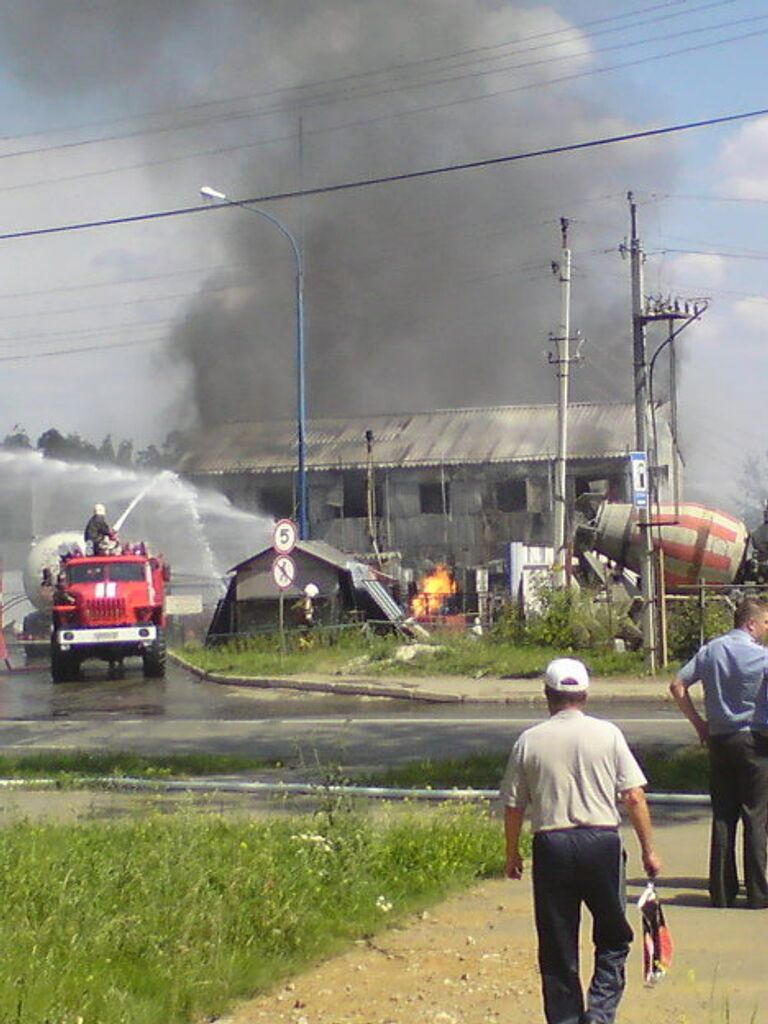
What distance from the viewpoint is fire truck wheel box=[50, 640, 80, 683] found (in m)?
29.9

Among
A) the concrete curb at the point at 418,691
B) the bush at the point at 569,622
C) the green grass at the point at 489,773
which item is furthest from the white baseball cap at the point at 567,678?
the bush at the point at 569,622

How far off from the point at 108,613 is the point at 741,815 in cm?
2283

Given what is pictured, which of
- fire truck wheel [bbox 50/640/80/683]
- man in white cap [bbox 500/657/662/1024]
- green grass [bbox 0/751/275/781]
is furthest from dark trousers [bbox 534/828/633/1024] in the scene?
fire truck wheel [bbox 50/640/80/683]

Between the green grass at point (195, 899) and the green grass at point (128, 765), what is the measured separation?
13.8 ft

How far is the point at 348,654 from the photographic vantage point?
92.9ft

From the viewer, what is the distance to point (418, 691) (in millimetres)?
22562

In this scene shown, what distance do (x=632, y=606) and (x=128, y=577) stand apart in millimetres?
9576

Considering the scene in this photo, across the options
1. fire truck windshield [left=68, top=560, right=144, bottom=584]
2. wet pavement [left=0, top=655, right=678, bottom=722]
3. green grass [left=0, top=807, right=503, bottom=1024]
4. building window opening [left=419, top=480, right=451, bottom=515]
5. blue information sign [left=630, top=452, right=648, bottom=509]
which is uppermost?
building window opening [left=419, top=480, right=451, bottom=515]

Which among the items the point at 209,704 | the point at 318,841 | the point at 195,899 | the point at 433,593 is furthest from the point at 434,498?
the point at 195,899

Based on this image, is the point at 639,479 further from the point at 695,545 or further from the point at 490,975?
the point at 490,975

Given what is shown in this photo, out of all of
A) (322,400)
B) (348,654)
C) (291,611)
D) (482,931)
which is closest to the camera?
(482,931)

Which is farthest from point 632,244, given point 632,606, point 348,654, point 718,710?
point 718,710

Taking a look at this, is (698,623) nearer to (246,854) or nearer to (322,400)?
(246,854)

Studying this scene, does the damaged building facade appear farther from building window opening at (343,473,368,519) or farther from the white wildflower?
the white wildflower
